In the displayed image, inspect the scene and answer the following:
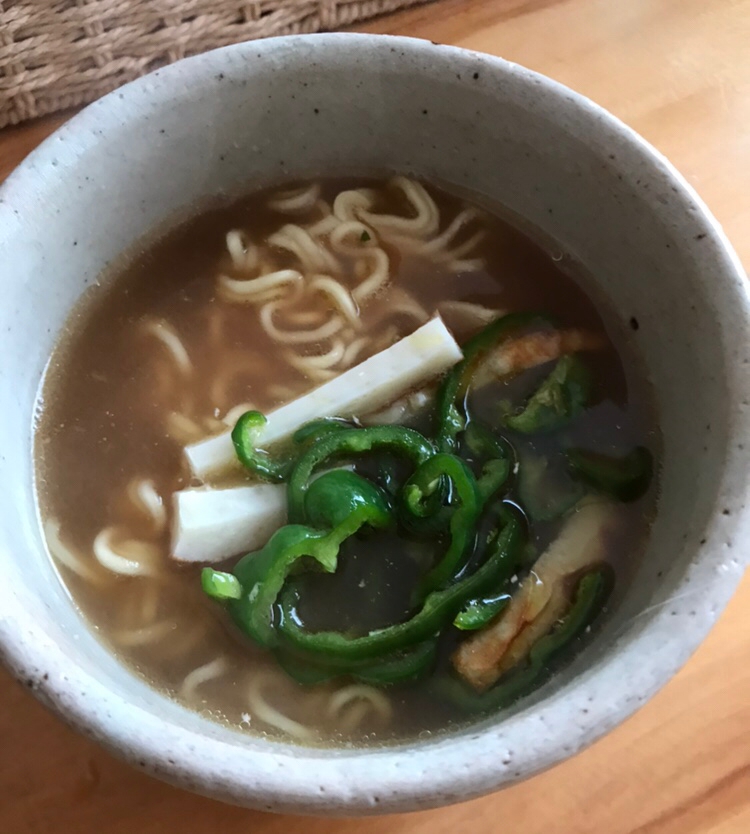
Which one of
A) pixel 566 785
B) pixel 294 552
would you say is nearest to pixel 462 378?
pixel 294 552

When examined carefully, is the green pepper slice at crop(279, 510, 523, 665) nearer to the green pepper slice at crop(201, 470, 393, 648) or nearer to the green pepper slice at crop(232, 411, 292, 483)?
the green pepper slice at crop(201, 470, 393, 648)

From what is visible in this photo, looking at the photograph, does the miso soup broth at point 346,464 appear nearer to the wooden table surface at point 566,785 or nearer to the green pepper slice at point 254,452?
the green pepper slice at point 254,452

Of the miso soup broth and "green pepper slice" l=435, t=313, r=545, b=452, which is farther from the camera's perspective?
"green pepper slice" l=435, t=313, r=545, b=452

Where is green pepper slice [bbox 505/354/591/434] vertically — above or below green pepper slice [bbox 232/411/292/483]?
below

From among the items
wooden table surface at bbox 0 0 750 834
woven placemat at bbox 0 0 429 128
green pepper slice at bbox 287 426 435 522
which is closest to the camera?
wooden table surface at bbox 0 0 750 834

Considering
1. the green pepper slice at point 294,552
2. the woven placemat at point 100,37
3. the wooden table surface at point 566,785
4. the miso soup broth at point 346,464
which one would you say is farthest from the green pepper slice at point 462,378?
the woven placemat at point 100,37

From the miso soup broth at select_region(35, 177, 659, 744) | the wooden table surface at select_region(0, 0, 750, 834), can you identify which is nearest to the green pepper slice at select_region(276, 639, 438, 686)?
the miso soup broth at select_region(35, 177, 659, 744)
